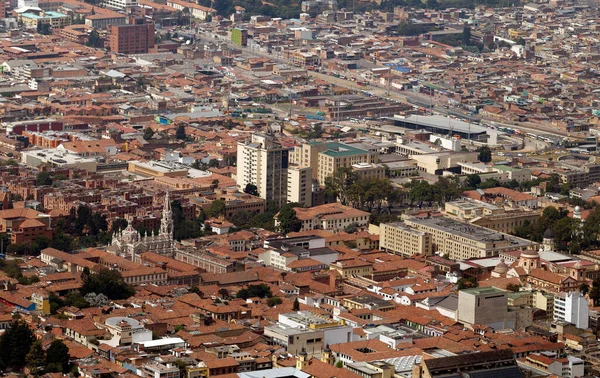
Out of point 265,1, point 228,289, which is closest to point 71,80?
point 265,1

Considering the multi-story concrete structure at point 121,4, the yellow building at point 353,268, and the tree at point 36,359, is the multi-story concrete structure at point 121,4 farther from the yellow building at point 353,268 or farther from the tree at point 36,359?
the tree at point 36,359

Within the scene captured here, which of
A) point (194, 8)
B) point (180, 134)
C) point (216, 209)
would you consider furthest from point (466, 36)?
point (216, 209)

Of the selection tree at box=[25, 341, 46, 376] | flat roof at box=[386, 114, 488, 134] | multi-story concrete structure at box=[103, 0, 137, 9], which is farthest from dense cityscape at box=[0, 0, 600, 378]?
multi-story concrete structure at box=[103, 0, 137, 9]

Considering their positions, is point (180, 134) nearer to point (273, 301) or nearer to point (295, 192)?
point (295, 192)

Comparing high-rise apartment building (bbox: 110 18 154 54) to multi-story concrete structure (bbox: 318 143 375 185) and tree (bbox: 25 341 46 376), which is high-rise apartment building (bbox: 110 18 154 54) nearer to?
multi-story concrete structure (bbox: 318 143 375 185)

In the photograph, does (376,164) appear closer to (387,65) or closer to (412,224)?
(412,224)

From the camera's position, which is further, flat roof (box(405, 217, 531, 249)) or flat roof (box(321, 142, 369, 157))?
flat roof (box(321, 142, 369, 157))

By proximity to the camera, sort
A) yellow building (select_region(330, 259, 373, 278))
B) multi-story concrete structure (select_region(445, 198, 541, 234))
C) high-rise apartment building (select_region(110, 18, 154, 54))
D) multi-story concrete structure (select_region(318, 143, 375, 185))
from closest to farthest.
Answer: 1. yellow building (select_region(330, 259, 373, 278))
2. multi-story concrete structure (select_region(445, 198, 541, 234))
3. multi-story concrete structure (select_region(318, 143, 375, 185))
4. high-rise apartment building (select_region(110, 18, 154, 54))

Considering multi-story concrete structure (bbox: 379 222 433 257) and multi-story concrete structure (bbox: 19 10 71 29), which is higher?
multi-story concrete structure (bbox: 379 222 433 257)
